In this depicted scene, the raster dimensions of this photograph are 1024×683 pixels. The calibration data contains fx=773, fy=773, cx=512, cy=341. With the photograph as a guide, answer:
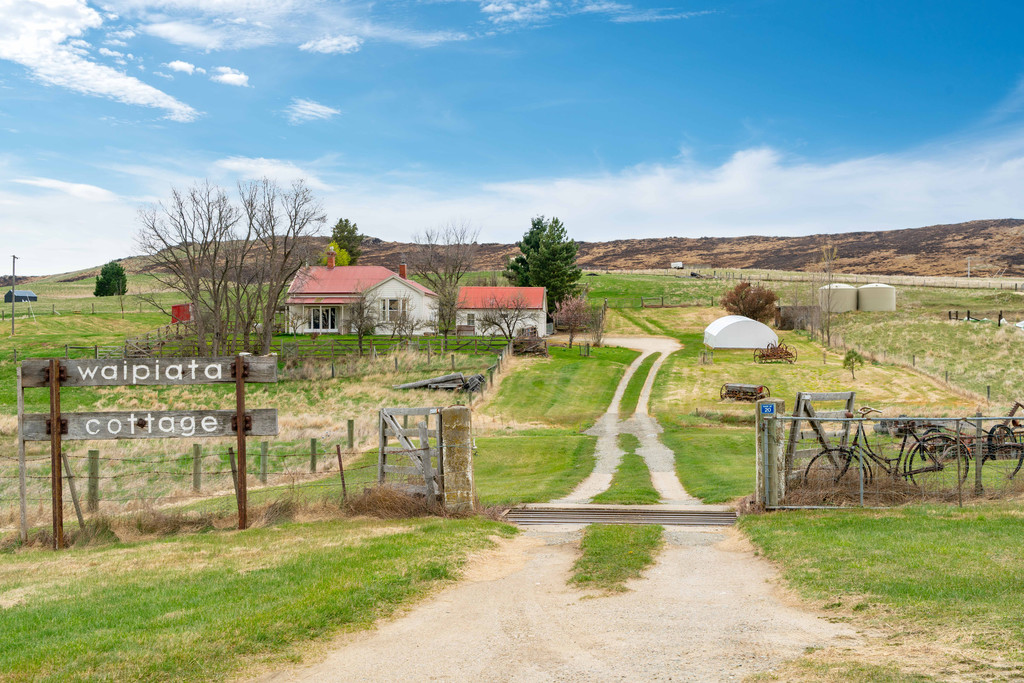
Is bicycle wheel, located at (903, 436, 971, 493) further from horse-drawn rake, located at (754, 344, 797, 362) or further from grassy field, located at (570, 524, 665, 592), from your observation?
horse-drawn rake, located at (754, 344, 797, 362)

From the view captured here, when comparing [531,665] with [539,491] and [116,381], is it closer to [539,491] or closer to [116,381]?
[116,381]

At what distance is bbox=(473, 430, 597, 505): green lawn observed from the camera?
59.5 ft

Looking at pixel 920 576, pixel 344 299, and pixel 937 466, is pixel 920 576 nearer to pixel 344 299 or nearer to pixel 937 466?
pixel 937 466

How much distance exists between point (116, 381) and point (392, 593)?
7.27 m

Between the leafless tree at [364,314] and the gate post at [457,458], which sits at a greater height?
the leafless tree at [364,314]

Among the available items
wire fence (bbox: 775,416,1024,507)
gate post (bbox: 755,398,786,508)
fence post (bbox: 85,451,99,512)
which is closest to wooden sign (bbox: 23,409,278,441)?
fence post (bbox: 85,451,99,512)

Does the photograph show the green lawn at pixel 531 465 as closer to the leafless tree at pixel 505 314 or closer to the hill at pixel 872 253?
the leafless tree at pixel 505 314

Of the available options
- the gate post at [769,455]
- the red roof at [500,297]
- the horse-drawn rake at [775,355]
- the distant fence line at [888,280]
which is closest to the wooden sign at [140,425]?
the gate post at [769,455]

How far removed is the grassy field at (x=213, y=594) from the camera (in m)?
6.86

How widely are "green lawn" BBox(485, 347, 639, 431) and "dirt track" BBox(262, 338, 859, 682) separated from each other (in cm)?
2255

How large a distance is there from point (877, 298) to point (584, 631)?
76522 millimetres

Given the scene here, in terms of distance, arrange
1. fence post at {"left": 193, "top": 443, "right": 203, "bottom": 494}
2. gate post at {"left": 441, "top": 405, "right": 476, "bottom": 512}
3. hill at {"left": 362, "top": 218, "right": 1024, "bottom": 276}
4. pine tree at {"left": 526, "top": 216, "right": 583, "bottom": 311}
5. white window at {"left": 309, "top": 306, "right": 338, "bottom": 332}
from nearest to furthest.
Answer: gate post at {"left": 441, "top": 405, "right": 476, "bottom": 512} → fence post at {"left": 193, "top": 443, "right": 203, "bottom": 494} → white window at {"left": 309, "top": 306, "right": 338, "bottom": 332} → pine tree at {"left": 526, "top": 216, "right": 583, "bottom": 311} → hill at {"left": 362, "top": 218, "right": 1024, "bottom": 276}

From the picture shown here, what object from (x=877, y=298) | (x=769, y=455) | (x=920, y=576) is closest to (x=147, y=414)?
(x=769, y=455)

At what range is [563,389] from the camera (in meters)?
42.1
